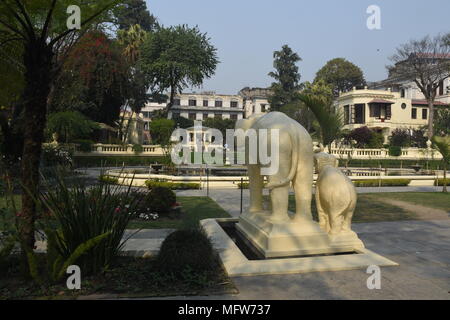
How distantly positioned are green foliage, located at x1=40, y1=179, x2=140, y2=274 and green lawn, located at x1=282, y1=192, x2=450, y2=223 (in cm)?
593

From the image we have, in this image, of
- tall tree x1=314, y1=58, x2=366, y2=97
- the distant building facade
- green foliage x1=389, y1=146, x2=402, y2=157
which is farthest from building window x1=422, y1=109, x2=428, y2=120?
green foliage x1=389, y1=146, x2=402, y2=157

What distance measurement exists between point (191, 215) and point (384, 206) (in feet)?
20.6

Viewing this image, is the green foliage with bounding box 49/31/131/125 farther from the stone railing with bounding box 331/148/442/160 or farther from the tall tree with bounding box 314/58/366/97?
the tall tree with bounding box 314/58/366/97

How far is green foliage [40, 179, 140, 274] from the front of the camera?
3.98 m

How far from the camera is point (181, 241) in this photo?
4414mm

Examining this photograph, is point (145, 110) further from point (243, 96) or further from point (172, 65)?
point (172, 65)

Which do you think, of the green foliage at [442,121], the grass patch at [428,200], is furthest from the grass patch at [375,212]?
the green foliage at [442,121]

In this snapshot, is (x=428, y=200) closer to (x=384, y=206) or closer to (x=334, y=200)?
(x=384, y=206)

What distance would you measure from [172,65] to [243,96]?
53.6 m

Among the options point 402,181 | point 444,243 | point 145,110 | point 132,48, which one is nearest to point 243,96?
point 145,110

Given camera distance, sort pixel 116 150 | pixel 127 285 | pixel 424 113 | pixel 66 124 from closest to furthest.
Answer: pixel 127 285 < pixel 66 124 < pixel 116 150 < pixel 424 113

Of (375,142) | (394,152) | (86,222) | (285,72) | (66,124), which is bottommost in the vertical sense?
(86,222)

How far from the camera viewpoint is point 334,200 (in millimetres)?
5180

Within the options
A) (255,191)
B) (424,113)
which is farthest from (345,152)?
(255,191)
